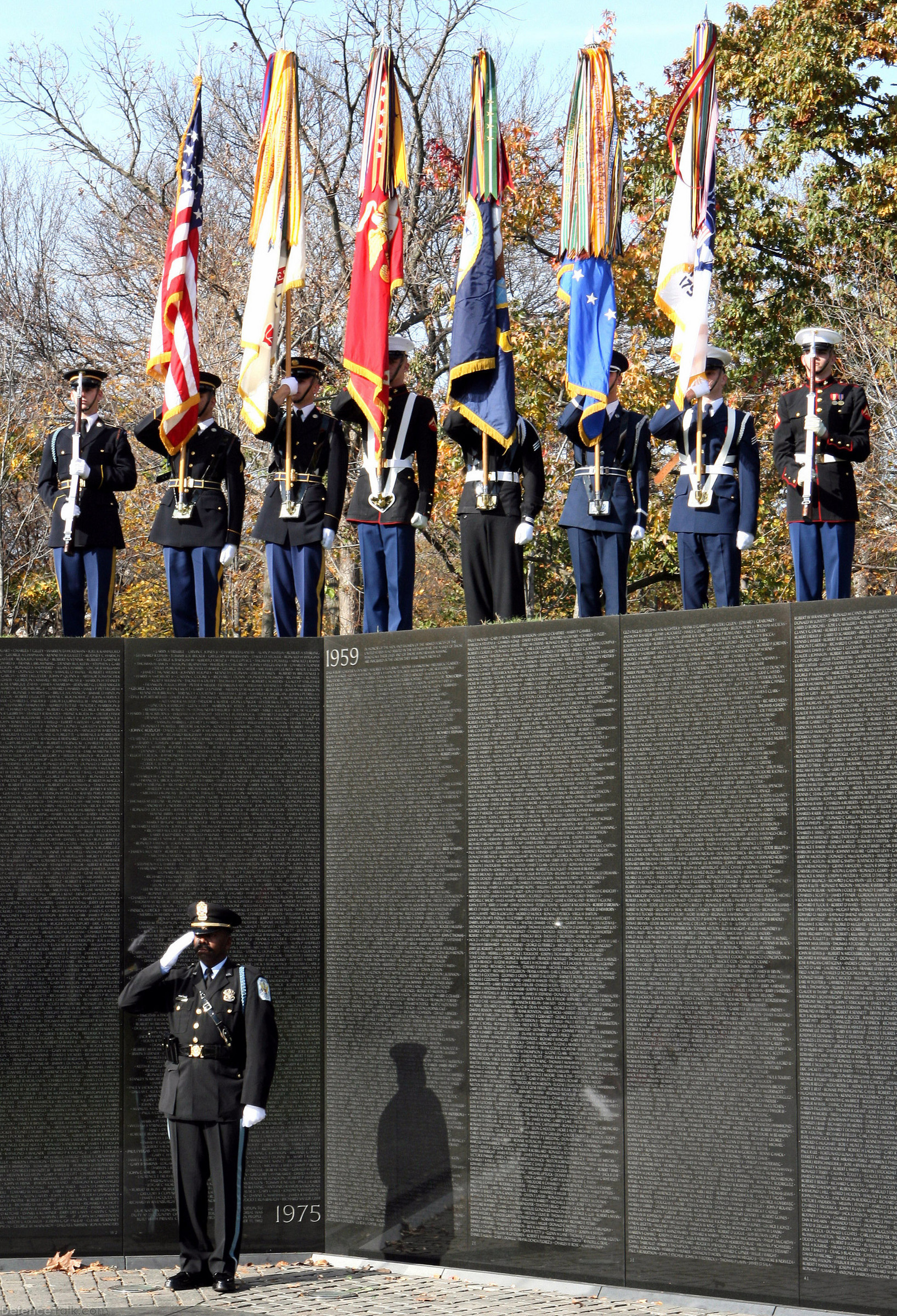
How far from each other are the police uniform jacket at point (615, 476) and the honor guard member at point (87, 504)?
2.76 m

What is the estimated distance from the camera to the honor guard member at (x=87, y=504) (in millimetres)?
9805

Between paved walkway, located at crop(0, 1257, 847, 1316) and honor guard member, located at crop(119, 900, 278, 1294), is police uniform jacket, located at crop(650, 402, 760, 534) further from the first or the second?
paved walkway, located at crop(0, 1257, 847, 1316)

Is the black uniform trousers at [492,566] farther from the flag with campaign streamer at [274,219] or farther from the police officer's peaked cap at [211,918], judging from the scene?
the police officer's peaked cap at [211,918]

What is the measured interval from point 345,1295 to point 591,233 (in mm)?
5865

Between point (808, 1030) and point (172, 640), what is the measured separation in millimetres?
3691

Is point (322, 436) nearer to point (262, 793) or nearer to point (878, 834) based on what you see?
point (262, 793)

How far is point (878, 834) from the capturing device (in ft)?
22.6

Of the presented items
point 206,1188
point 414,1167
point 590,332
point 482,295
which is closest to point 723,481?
point 590,332

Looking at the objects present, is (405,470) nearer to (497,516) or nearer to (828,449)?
(497,516)

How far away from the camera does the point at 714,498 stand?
358 inches

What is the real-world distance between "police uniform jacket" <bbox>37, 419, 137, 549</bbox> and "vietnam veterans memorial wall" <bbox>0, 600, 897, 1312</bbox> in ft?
5.65

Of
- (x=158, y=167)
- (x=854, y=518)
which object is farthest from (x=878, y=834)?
(x=158, y=167)

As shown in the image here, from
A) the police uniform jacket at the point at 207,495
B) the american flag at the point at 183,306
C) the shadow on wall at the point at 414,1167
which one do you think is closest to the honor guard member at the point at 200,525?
the police uniform jacket at the point at 207,495

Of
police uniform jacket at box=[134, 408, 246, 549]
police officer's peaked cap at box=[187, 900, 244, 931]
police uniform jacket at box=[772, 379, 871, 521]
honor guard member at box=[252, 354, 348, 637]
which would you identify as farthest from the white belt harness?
police officer's peaked cap at box=[187, 900, 244, 931]
